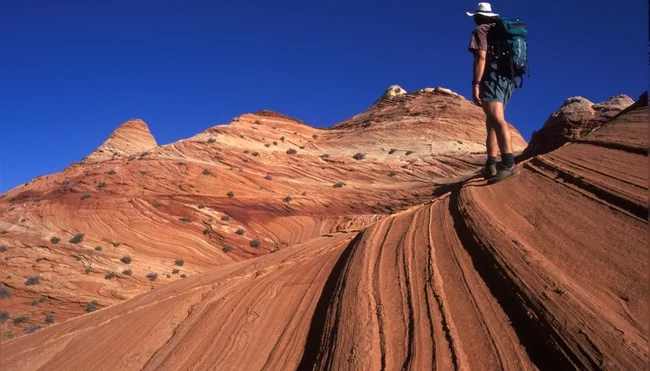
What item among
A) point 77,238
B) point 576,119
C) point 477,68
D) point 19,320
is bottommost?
point 19,320

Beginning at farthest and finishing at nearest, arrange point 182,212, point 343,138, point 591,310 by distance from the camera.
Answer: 1. point 343,138
2. point 182,212
3. point 591,310

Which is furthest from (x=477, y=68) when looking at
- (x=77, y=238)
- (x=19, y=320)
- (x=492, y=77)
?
(x=77, y=238)

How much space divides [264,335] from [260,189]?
2523 cm

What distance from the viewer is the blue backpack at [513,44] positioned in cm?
654

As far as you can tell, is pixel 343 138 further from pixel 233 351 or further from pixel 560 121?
pixel 233 351

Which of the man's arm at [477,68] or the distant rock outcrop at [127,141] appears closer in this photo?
the man's arm at [477,68]

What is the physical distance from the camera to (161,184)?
2922 centimetres

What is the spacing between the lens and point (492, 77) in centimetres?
679

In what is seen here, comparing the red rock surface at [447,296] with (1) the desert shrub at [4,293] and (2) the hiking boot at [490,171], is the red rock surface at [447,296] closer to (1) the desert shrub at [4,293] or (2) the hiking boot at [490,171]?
(2) the hiking boot at [490,171]

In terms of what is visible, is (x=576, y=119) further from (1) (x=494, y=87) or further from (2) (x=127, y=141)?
(2) (x=127, y=141)

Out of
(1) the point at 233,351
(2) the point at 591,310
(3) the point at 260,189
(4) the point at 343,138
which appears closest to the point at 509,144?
(2) the point at 591,310

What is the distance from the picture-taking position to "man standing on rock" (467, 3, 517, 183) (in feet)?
21.8

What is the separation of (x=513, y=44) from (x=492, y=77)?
0.49m

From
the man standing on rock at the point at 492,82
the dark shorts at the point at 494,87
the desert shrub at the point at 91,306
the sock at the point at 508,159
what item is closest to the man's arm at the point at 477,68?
the man standing on rock at the point at 492,82
